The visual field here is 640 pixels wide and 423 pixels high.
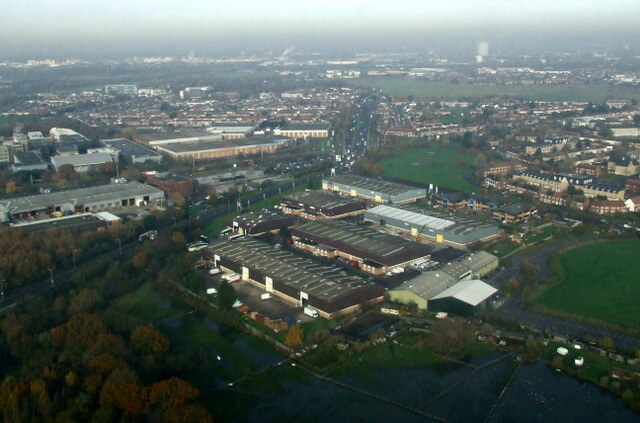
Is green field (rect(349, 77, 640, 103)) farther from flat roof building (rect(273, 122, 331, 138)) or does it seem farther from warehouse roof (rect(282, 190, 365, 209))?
warehouse roof (rect(282, 190, 365, 209))

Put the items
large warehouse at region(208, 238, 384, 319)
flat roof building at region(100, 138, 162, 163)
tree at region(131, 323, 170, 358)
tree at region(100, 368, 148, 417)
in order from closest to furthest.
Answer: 1. tree at region(100, 368, 148, 417)
2. tree at region(131, 323, 170, 358)
3. large warehouse at region(208, 238, 384, 319)
4. flat roof building at region(100, 138, 162, 163)

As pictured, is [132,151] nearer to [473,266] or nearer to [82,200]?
[82,200]

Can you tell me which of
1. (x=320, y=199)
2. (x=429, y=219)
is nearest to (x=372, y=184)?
(x=320, y=199)

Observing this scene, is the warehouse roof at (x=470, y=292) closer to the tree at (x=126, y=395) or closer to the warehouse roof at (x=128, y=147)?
the tree at (x=126, y=395)

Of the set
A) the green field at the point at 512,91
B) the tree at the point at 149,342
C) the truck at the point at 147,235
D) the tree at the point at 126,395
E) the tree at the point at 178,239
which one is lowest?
the green field at the point at 512,91

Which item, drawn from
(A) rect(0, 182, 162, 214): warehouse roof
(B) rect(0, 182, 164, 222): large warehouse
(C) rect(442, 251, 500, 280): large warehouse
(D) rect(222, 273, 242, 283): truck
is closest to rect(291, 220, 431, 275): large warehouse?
(C) rect(442, 251, 500, 280): large warehouse

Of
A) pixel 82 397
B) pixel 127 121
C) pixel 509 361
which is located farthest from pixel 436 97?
pixel 82 397

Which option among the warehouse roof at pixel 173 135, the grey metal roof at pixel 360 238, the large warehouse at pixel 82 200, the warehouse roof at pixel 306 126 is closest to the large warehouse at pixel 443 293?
the grey metal roof at pixel 360 238
